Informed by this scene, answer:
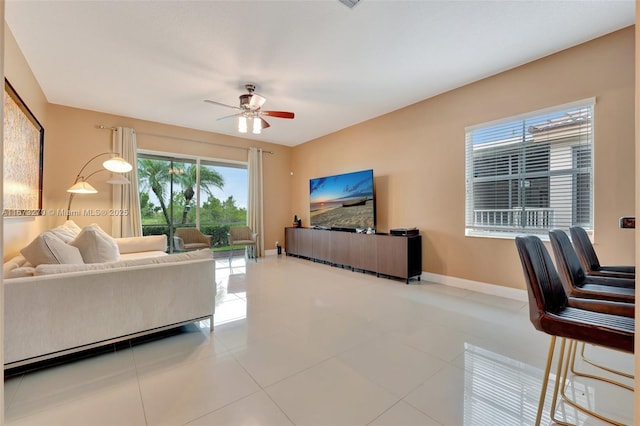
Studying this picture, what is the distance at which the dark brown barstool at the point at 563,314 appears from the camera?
1153 millimetres

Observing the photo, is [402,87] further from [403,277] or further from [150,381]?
[150,381]

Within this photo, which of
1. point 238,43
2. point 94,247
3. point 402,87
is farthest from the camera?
point 402,87

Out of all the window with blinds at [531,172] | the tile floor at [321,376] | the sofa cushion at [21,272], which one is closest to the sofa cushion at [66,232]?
the sofa cushion at [21,272]

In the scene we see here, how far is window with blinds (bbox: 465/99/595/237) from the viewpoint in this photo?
2.95m

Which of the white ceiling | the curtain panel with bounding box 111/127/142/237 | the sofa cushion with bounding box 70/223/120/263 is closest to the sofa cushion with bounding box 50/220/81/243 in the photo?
the sofa cushion with bounding box 70/223/120/263

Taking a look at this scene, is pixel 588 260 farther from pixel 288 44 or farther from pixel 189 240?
pixel 189 240

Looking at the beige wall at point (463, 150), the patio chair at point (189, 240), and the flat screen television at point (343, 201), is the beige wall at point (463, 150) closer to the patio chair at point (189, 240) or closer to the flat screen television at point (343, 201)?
the flat screen television at point (343, 201)

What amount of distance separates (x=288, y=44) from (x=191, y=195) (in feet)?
13.6

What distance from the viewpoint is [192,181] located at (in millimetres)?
5934

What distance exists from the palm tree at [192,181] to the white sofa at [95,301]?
3.70 m

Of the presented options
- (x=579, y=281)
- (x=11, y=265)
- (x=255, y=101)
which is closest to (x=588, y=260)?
(x=579, y=281)

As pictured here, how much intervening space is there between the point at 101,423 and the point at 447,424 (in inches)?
72.0

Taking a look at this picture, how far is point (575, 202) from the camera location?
2.97 m

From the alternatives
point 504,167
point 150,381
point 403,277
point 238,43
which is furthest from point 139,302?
point 504,167
